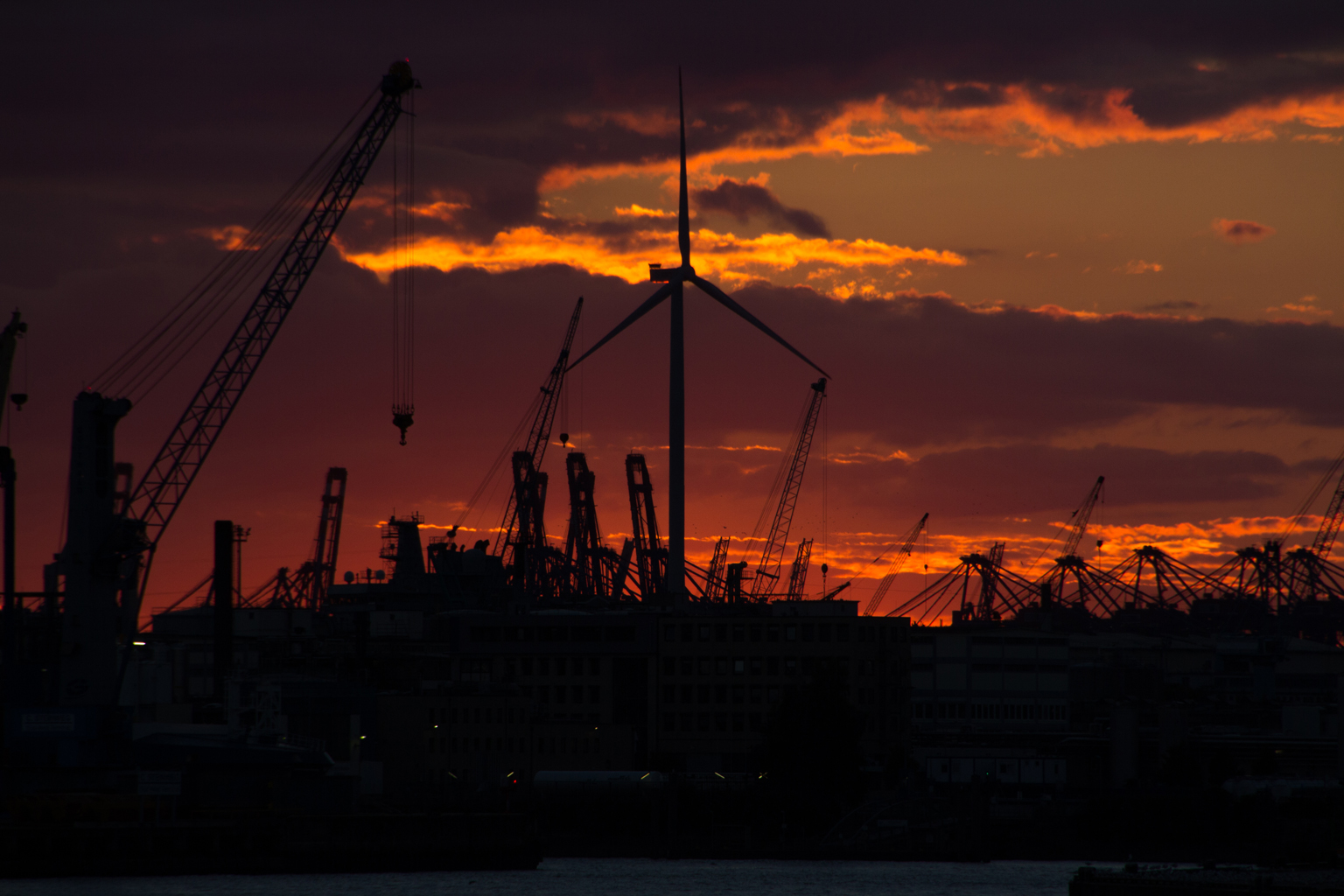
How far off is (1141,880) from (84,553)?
3032 inches

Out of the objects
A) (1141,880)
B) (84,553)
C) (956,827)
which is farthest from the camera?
(956,827)

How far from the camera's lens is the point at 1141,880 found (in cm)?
9400

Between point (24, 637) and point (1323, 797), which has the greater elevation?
point (24, 637)

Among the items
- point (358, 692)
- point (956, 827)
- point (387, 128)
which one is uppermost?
point (387, 128)

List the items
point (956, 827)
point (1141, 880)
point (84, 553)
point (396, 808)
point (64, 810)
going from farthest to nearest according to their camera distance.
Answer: point (956, 827)
point (396, 808)
point (84, 553)
point (64, 810)
point (1141, 880)

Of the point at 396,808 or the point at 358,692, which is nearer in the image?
the point at 396,808

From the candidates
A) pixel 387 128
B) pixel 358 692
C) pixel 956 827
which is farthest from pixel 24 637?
pixel 956 827

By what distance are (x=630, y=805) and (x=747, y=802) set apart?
1083 centimetres

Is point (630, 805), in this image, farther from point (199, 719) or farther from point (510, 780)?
point (199, 719)

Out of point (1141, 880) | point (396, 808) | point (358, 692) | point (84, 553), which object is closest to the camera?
point (1141, 880)

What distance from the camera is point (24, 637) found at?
136 metres

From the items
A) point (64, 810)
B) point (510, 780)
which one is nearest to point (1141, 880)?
point (64, 810)

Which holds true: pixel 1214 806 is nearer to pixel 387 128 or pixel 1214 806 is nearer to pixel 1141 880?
pixel 1141 880

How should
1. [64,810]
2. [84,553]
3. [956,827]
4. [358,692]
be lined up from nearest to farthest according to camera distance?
1. [64,810]
2. [84,553]
3. [956,827]
4. [358,692]
